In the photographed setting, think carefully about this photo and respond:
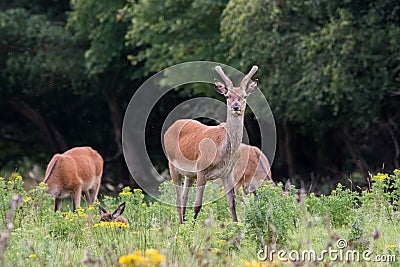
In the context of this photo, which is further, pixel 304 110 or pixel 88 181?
pixel 304 110

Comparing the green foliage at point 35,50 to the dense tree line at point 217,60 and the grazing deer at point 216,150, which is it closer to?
the dense tree line at point 217,60

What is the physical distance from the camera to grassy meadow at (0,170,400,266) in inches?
229

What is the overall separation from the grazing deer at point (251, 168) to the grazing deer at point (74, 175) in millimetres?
2414

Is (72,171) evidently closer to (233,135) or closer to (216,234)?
(233,135)

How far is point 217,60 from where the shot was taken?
17875 mm

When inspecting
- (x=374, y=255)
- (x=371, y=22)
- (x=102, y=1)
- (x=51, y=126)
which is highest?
(x=102, y=1)

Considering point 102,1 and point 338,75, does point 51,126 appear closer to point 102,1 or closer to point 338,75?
point 102,1

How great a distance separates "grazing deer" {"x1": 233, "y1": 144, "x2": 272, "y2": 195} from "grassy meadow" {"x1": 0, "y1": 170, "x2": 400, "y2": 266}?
251 centimetres

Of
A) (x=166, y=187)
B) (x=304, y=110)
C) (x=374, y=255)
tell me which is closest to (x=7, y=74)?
(x=304, y=110)

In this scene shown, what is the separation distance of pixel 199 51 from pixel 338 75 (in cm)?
376

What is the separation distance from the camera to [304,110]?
17281 millimetres

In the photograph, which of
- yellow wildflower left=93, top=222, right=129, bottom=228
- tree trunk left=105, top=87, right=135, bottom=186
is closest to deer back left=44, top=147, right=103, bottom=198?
yellow wildflower left=93, top=222, right=129, bottom=228

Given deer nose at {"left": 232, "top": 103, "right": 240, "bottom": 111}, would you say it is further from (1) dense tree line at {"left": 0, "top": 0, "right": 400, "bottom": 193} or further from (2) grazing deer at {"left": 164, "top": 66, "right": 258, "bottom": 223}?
(1) dense tree line at {"left": 0, "top": 0, "right": 400, "bottom": 193}

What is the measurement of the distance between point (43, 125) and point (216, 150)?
1611 centimetres
